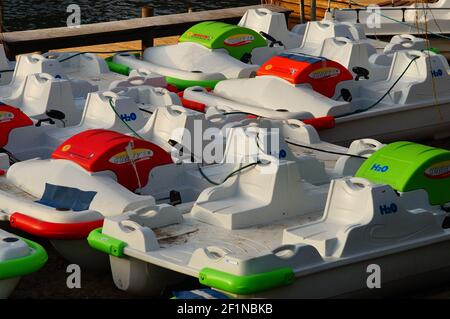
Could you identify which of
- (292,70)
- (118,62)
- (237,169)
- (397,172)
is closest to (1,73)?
(118,62)

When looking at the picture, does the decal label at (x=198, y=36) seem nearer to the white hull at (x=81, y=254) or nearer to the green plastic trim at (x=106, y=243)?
the white hull at (x=81, y=254)

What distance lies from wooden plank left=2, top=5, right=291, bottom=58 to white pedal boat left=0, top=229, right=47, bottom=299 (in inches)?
299

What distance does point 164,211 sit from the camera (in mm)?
10578

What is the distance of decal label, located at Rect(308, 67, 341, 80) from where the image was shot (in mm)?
14445

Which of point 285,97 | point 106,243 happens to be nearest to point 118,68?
point 285,97

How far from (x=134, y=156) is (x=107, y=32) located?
6.52 meters

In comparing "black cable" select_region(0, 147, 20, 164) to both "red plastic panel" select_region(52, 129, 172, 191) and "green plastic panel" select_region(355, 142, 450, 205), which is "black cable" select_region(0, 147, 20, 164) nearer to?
"red plastic panel" select_region(52, 129, 172, 191)

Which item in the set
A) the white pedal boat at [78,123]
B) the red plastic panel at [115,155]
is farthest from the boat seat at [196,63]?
the red plastic panel at [115,155]

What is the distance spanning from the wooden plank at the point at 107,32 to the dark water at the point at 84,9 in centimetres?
624

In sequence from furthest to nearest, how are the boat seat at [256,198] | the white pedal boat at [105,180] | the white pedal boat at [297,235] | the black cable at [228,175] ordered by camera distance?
the black cable at [228,175] < the white pedal boat at [105,180] < the boat seat at [256,198] < the white pedal boat at [297,235]

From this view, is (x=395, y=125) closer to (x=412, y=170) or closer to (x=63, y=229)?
(x=412, y=170)

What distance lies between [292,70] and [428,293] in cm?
463

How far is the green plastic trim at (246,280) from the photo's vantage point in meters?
9.30
